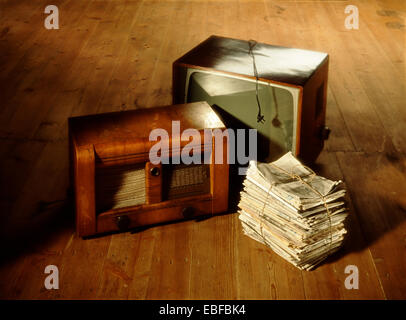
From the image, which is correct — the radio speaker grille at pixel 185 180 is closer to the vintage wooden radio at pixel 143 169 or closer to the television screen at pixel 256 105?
the vintage wooden radio at pixel 143 169

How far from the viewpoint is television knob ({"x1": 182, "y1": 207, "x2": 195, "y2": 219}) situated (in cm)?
169

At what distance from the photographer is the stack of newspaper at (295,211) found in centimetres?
148

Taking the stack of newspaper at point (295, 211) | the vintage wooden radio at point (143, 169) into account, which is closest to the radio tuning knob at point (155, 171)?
the vintage wooden radio at point (143, 169)

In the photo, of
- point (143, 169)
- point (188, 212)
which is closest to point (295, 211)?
point (188, 212)

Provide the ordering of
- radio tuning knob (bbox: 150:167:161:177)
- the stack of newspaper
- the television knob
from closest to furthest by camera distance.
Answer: the stack of newspaper, radio tuning knob (bbox: 150:167:161:177), the television knob

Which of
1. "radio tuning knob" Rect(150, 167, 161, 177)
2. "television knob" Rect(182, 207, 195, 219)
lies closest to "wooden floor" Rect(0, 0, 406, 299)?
"television knob" Rect(182, 207, 195, 219)

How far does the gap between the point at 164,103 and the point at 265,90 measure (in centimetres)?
90

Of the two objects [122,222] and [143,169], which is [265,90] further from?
[122,222]

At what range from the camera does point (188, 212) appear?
1.70 metres

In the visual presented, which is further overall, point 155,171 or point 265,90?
point 265,90

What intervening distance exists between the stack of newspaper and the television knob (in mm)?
177

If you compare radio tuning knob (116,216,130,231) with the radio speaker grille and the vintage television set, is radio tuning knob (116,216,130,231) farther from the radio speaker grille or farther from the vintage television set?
the vintage television set

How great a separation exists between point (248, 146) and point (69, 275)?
762 millimetres
